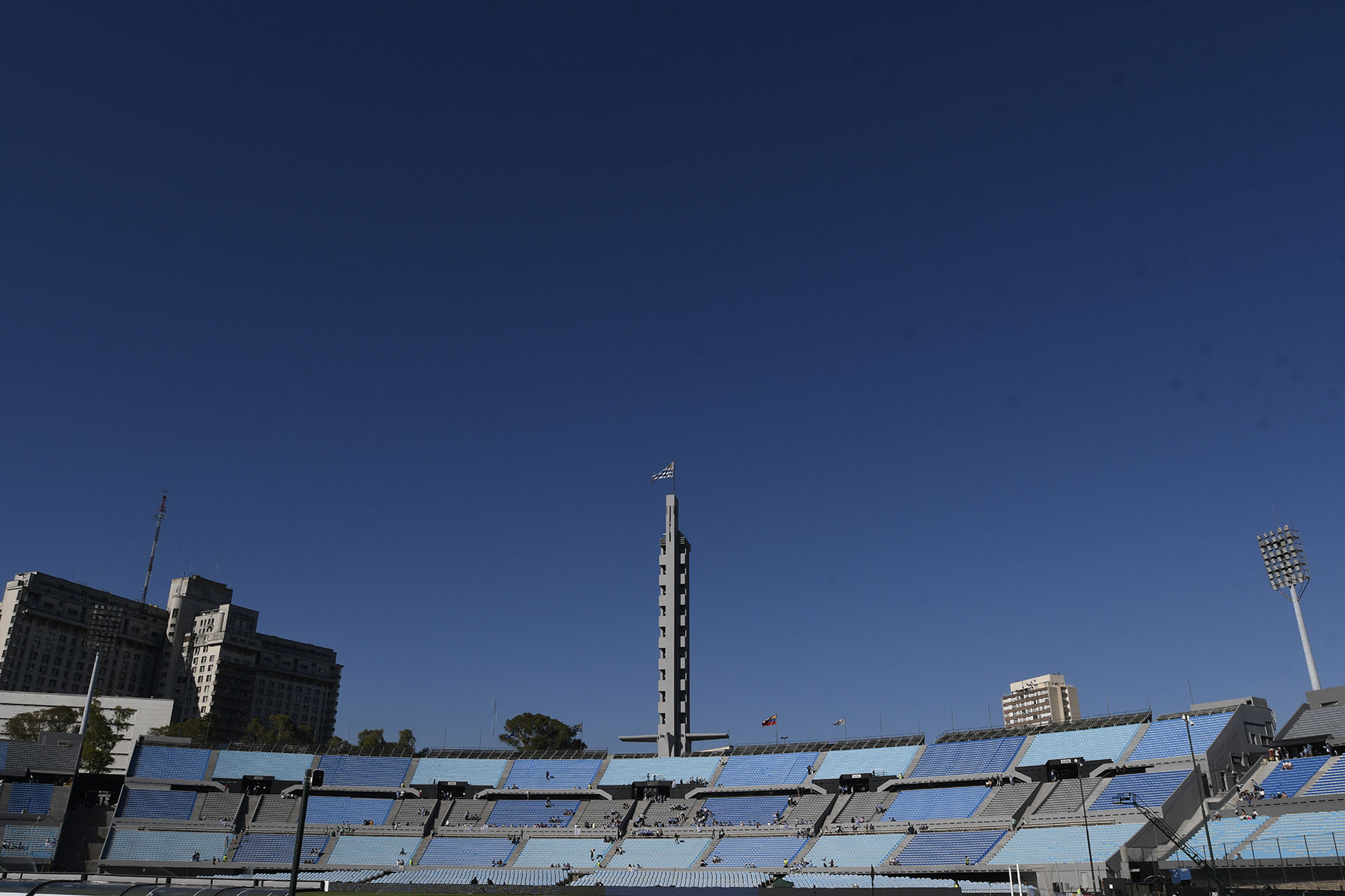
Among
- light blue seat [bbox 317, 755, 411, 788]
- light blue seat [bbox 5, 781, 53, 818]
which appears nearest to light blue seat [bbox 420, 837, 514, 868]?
light blue seat [bbox 317, 755, 411, 788]

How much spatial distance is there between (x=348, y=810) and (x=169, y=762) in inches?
747

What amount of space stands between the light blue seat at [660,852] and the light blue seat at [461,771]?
20.4m

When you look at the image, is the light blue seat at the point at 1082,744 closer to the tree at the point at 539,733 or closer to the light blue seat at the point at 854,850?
the light blue seat at the point at 854,850

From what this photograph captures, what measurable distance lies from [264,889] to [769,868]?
5059 cm

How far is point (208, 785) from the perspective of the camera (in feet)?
317

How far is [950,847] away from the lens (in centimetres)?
7562

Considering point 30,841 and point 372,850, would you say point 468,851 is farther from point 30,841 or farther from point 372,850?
point 30,841

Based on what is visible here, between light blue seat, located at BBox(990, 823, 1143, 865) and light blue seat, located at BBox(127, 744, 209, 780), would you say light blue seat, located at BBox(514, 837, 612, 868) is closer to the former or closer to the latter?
light blue seat, located at BBox(990, 823, 1143, 865)

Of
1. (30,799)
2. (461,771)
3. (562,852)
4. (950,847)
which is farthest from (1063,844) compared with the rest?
(30,799)

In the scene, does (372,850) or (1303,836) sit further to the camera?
(372,850)

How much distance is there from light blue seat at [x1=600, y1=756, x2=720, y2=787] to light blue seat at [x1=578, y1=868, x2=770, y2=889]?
1764 cm

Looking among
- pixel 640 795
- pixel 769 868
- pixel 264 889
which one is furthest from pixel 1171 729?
pixel 264 889

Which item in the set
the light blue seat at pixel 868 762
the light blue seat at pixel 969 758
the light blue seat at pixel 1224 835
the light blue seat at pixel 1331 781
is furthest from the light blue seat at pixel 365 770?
the light blue seat at pixel 1331 781

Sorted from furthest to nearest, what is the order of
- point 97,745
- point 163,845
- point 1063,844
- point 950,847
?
point 97,745 → point 163,845 → point 950,847 → point 1063,844
